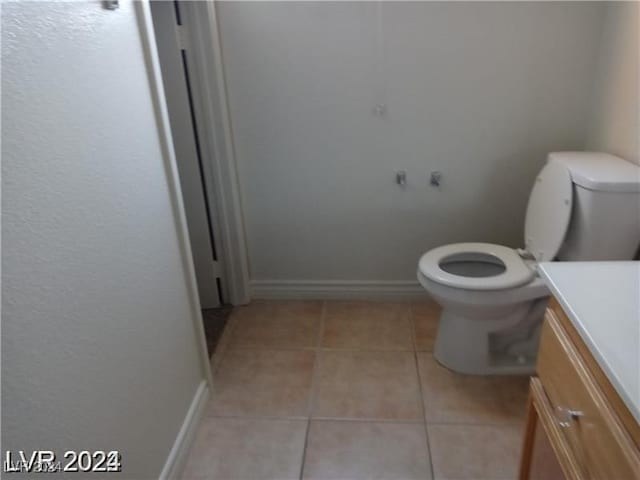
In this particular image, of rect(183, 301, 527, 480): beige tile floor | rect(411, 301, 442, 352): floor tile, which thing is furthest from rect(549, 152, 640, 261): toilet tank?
rect(411, 301, 442, 352): floor tile

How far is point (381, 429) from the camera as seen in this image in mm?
1635

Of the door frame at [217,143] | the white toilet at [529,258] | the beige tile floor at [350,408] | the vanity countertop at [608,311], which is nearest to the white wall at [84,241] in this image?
the beige tile floor at [350,408]

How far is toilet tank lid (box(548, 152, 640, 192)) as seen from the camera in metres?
1.49

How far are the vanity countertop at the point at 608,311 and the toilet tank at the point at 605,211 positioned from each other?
0.66m

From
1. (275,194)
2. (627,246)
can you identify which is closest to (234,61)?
(275,194)

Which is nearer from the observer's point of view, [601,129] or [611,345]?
[611,345]

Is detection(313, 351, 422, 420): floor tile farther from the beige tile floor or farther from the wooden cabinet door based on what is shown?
the wooden cabinet door

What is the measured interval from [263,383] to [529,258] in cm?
118

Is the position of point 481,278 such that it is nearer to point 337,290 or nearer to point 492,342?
point 492,342

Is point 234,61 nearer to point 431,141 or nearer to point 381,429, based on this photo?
point 431,141

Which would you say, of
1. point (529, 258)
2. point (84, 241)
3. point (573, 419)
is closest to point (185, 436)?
point (84, 241)

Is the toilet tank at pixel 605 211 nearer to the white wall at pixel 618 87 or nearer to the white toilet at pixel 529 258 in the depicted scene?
the white toilet at pixel 529 258

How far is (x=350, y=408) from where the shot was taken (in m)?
1.73

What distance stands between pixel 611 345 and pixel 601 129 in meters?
1.49
